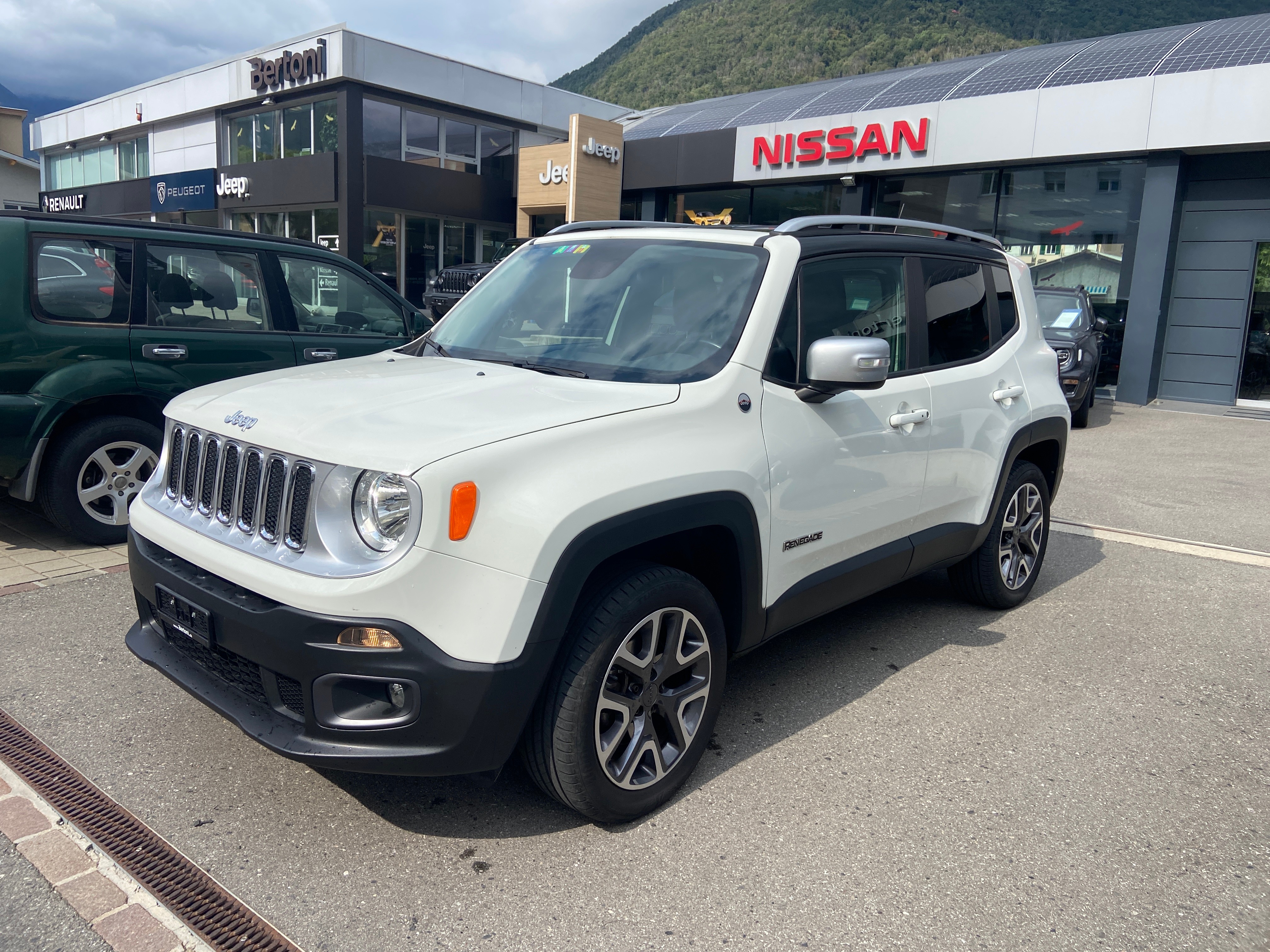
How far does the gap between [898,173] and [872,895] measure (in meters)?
16.4

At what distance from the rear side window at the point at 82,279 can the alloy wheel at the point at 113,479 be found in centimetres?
73

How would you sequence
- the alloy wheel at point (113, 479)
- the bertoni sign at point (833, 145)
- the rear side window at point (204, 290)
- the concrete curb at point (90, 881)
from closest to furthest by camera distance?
the concrete curb at point (90, 881) → the alloy wheel at point (113, 479) → the rear side window at point (204, 290) → the bertoni sign at point (833, 145)

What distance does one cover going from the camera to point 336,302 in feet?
21.0

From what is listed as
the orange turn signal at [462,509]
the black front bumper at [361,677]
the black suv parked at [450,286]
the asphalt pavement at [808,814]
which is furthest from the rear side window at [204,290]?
the black suv parked at [450,286]

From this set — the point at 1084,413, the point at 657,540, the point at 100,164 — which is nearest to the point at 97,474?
the point at 657,540

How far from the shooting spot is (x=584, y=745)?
2631mm

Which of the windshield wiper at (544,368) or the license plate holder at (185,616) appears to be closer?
the license plate holder at (185,616)

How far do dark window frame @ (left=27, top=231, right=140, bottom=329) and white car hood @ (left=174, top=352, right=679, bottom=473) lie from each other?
239cm

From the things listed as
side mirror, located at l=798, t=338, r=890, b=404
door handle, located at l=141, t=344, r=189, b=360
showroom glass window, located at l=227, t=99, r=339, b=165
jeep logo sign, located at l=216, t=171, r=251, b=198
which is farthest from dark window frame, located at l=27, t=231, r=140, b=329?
jeep logo sign, located at l=216, t=171, r=251, b=198

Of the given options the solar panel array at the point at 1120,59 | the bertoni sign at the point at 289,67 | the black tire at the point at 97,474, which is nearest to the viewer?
the black tire at the point at 97,474

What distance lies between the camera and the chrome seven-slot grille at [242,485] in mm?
2576

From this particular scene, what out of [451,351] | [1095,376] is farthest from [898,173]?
[451,351]

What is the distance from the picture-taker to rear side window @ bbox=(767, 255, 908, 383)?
10.9 feet

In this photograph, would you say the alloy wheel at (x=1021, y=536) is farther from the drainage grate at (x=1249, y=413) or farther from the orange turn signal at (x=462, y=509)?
the drainage grate at (x=1249, y=413)
